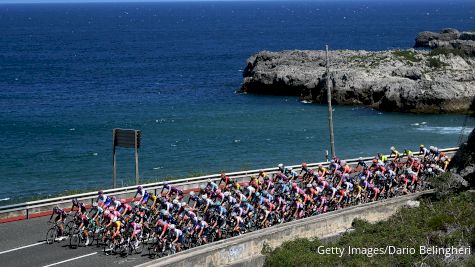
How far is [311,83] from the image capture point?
76.2 m

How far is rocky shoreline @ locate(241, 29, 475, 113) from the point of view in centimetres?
6644

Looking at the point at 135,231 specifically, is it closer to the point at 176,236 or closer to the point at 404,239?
the point at 176,236

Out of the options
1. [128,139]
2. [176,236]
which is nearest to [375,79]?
[128,139]

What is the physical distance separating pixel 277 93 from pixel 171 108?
1275cm

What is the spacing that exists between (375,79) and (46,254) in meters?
54.4

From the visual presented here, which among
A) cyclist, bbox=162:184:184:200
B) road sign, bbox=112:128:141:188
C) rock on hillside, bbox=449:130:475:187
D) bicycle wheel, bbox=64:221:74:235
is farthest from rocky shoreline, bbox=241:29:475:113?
bicycle wheel, bbox=64:221:74:235

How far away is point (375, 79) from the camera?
238 feet

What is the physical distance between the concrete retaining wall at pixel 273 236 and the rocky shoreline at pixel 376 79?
36434 millimetres

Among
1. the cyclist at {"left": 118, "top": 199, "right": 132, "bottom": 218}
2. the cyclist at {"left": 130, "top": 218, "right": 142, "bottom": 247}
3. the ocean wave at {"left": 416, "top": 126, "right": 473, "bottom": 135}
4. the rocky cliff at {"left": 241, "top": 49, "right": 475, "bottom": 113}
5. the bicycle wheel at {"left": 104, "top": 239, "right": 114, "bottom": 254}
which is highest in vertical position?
the cyclist at {"left": 118, "top": 199, "right": 132, "bottom": 218}

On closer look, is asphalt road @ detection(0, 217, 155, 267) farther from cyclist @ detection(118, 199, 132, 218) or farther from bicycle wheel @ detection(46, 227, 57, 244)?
cyclist @ detection(118, 199, 132, 218)

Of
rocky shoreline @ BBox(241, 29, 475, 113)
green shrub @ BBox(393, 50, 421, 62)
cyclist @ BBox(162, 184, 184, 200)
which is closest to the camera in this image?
cyclist @ BBox(162, 184, 184, 200)

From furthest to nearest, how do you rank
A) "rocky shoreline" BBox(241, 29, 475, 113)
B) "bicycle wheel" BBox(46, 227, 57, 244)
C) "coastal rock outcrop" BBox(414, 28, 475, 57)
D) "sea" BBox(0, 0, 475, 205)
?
"coastal rock outcrop" BBox(414, 28, 475, 57) < "rocky shoreline" BBox(241, 29, 475, 113) < "sea" BBox(0, 0, 475, 205) < "bicycle wheel" BBox(46, 227, 57, 244)

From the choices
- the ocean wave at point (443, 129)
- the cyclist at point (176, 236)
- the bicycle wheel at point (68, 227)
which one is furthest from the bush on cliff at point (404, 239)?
Answer: the ocean wave at point (443, 129)

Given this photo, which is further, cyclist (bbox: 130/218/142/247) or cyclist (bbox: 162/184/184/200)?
cyclist (bbox: 162/184/184/200)
